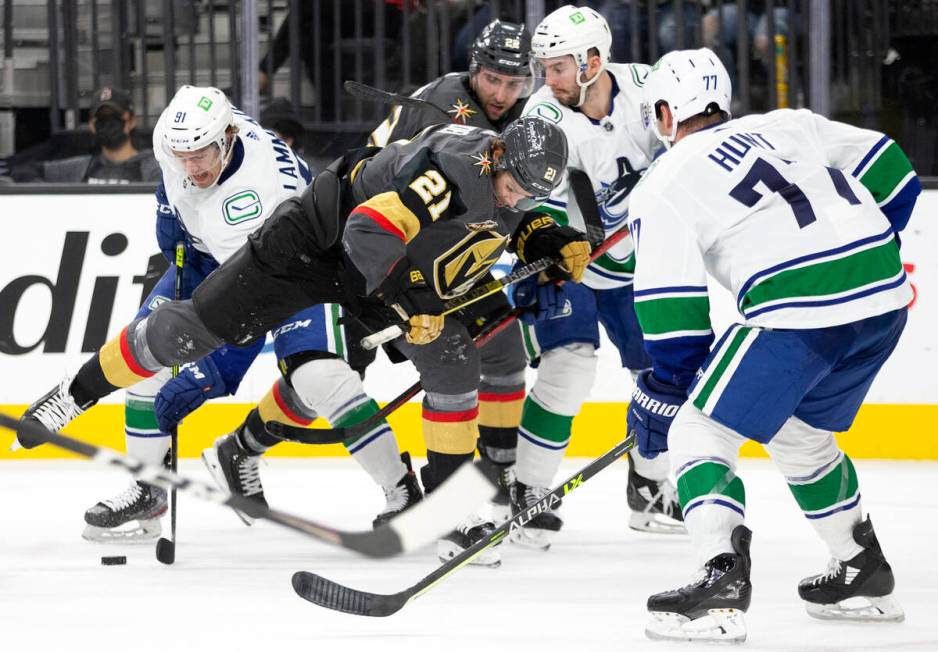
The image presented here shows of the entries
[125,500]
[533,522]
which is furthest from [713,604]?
[125,500]

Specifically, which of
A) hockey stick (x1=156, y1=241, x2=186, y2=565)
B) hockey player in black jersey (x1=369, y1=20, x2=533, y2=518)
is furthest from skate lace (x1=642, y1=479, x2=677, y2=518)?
hockey stick (x1=156, y1=241, x2=186, y2=565)

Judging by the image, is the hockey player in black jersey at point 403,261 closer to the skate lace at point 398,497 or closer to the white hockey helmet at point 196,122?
the skate lace at point 398,497

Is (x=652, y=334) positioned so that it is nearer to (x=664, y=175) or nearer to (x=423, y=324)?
(x=664, y=175)

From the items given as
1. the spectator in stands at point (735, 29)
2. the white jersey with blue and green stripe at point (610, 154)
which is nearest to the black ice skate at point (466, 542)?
the white jersey with blue and green stripe at point (610, 154)

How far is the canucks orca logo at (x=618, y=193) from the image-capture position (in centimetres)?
367

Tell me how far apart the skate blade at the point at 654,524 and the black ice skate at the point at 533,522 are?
0.23 metres

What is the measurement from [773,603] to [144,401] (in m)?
1.62

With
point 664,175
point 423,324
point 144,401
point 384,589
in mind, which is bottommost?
point 384,589

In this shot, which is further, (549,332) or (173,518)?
(549,332)

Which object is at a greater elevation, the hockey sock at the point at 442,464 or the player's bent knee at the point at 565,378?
the player's bent knee at the point at 565,378

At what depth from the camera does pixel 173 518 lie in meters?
3.35

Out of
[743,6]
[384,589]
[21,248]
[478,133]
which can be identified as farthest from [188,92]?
[743,6]

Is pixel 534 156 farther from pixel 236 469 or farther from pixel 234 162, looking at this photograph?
pixel 236 469

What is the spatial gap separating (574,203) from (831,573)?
1.26 meters
